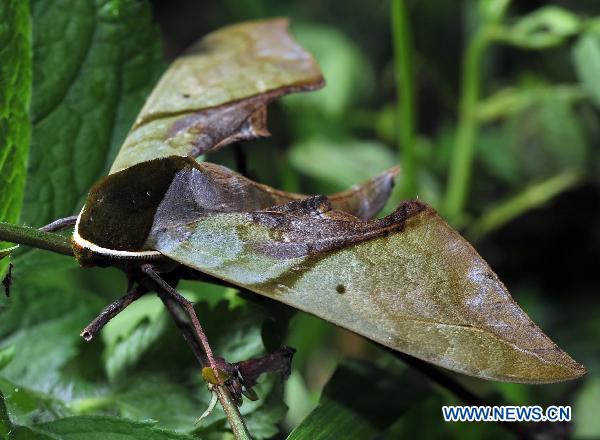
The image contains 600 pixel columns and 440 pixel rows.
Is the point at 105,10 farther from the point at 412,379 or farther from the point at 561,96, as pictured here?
the point at 561,96

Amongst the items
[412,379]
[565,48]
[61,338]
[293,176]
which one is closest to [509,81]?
[565,48]

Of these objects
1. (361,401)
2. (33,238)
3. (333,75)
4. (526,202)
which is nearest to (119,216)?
(33,238)

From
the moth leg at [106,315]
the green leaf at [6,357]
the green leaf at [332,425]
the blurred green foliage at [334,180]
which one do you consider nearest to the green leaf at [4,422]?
the blurred green foliage at [334,180]

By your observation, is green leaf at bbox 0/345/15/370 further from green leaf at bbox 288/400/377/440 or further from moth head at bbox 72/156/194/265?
green leaf at bbox 288/400/377/440

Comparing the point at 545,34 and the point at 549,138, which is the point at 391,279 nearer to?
the point at 545,34

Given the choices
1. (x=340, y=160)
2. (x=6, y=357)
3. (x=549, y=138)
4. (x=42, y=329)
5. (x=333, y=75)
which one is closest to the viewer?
(x=6, y=357)
